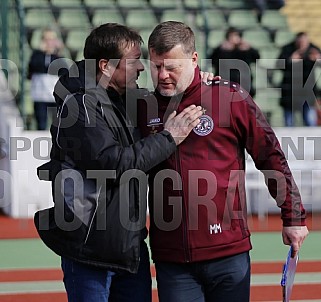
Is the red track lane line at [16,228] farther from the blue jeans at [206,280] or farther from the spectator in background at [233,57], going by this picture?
the blue jeans at [206,280]

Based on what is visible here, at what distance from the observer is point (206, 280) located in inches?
149

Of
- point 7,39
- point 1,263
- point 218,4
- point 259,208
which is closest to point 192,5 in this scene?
point 218,4

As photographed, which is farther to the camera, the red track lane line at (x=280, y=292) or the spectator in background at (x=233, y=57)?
the spectator in background at (x=233, y=57)

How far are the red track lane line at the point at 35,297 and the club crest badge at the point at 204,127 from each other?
2943 millimetres

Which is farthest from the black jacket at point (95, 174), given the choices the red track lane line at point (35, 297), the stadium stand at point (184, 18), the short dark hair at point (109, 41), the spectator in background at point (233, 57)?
the stadium stand at point (184, 18)

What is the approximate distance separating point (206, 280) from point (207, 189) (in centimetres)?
43

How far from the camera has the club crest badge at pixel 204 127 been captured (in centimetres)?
371

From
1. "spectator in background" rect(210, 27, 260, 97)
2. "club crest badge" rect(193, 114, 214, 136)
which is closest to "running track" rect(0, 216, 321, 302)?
"club crest badge" rect(193, 114, 214, 136)

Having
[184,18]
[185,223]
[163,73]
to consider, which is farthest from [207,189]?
[184,18]

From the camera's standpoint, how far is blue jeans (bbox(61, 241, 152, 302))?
3621mm

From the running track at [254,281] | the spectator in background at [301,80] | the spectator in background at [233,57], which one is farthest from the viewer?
the spectator in background at [301,80]

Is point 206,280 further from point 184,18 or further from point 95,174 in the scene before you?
point 184,18

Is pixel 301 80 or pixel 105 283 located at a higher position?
pixel 301 80

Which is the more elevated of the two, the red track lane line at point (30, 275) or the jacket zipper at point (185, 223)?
the jacket zipper at point (185, 223)
